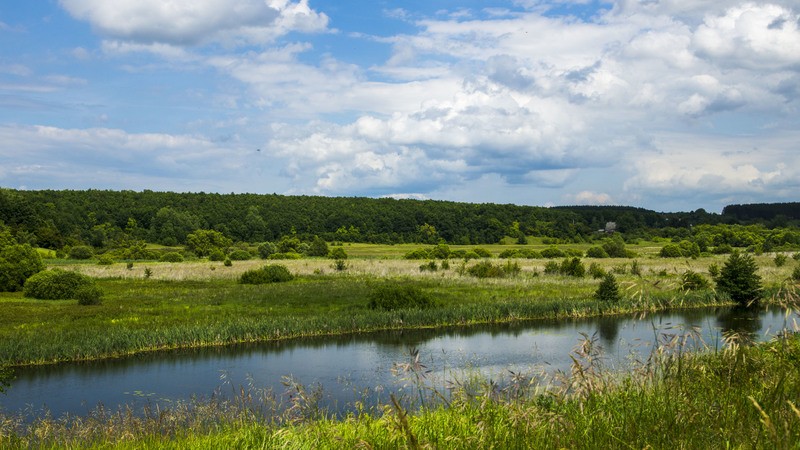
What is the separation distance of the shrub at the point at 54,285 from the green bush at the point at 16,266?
2550 millimetres

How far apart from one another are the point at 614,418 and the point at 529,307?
24.7 m

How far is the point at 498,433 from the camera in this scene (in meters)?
4.57

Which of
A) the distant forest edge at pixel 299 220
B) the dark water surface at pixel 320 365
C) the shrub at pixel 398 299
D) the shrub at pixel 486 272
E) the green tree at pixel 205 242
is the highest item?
the distant forest edge at pixel 299 220

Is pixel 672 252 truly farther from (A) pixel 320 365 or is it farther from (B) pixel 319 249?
(A) pixel 320 365

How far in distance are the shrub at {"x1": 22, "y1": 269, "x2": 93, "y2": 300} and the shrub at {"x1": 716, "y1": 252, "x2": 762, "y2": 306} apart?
33.0 m

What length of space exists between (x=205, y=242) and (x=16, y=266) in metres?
46.2

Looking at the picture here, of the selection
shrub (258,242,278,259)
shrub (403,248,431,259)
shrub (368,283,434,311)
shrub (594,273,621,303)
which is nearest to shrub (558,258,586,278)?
shrub (594,273,621,303)

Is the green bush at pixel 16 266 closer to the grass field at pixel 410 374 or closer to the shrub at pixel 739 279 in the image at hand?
the grass field at pixel 410 374

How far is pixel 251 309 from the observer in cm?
2862

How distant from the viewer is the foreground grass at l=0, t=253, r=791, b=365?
70.9 ft

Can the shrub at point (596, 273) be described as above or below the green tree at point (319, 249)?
below

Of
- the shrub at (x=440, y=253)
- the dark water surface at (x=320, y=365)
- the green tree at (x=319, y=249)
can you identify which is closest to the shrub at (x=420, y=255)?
the shrub at (x=440, y=253)

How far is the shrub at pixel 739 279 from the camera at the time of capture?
32062mm

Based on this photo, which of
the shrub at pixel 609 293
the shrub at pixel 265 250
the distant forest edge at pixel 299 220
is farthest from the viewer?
the distant forest edge at pixel 299 220
